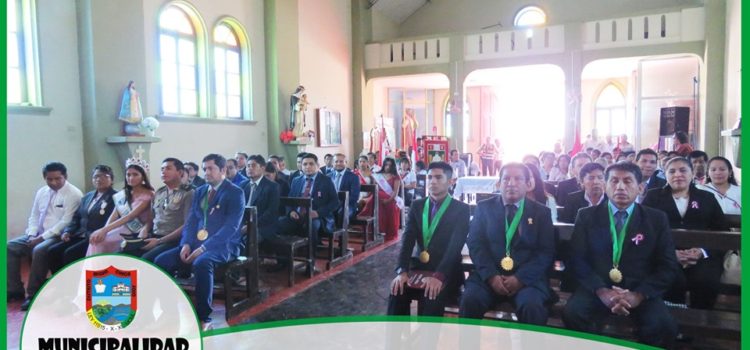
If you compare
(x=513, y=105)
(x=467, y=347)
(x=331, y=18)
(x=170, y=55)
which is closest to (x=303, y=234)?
(x=467, y=347)

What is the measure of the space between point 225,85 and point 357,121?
442 centimetres

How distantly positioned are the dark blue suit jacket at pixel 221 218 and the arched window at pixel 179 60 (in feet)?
14.0

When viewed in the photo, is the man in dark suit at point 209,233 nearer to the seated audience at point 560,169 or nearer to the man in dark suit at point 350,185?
the man in dark suit at point 350,185

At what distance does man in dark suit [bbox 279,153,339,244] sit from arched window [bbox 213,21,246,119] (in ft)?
11.6

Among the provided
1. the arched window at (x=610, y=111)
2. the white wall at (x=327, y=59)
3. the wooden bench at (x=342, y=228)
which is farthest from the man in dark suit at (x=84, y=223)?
the arched window at (x=610, y=111)

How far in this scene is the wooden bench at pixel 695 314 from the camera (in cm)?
256

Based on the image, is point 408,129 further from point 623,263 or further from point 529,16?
point 623,263

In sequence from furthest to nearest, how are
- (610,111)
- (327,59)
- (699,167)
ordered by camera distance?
(610,111) → (327,59) → (699,167)

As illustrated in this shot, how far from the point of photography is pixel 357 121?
42.3ft

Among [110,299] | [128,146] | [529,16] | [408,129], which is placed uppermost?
[529,16]

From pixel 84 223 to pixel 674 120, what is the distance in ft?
32.6

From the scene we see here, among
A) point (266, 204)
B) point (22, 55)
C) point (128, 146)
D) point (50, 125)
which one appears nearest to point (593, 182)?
point (266, 204)

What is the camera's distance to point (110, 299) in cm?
255

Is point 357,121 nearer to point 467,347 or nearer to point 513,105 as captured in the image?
point 513,105
